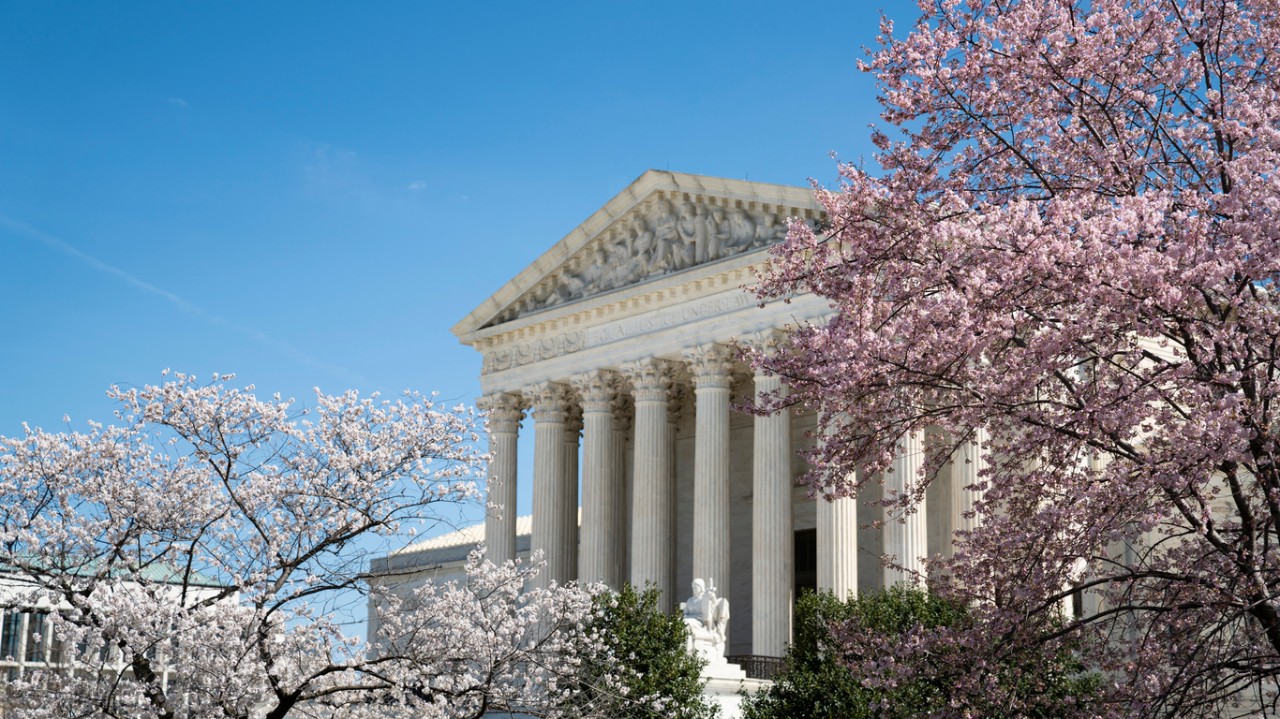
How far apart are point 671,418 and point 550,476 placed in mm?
4153

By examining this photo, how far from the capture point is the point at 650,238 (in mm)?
45219

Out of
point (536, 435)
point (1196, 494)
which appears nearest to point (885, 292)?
point (1196, 494)

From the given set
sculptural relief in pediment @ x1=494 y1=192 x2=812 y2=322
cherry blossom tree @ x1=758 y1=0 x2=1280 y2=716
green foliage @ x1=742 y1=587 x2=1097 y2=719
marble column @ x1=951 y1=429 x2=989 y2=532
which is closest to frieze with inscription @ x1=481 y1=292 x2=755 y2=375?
sculptural relief in pediment @ x1=494 y1=192 x2=812 y2=322

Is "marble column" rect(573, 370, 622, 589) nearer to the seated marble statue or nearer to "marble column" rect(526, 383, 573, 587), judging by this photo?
"marble column" rect(526, 383, 573, 587)

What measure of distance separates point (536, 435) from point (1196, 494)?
36746 millimetres

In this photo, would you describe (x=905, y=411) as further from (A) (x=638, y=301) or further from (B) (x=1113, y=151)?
(A) (x=638, y=301)

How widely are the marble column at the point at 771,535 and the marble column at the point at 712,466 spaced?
4.31 feet

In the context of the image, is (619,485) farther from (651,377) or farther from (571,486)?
(651,377)

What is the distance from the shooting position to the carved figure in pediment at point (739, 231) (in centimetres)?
4225

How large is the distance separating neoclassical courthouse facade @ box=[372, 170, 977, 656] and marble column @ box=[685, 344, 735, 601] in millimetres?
47

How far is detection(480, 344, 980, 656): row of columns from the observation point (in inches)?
1533

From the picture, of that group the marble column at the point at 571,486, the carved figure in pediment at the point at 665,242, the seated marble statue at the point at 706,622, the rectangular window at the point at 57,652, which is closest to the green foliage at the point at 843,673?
the seated marble statue at the point at 706,622

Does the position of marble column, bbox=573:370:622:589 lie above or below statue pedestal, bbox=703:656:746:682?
above

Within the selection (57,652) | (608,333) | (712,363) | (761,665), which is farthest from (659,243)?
(57,652)
